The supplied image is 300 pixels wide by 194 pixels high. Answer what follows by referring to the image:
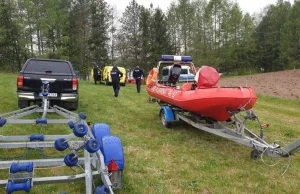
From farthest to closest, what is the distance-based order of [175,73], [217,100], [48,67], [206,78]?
[175,73], [48,67], [206,78], [217,100]

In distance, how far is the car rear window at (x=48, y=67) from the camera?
28.2ft

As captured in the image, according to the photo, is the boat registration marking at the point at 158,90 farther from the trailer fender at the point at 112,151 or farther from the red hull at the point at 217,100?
the trailer fender at the point at 112,151

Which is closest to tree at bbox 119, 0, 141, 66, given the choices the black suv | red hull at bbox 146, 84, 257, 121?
the black suv

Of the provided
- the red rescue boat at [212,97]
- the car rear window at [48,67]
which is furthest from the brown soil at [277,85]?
the car rear window at [48,67]

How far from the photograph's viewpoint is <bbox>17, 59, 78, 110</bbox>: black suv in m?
7.96

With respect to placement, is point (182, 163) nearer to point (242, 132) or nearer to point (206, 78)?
point (242, 132)

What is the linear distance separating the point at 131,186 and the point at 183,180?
885 mm

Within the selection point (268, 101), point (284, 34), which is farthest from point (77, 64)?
point (284, 34)

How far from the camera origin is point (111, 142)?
3.74m

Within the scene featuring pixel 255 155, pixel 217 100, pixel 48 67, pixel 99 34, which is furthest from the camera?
pixel 99 34

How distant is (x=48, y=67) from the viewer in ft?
29.1

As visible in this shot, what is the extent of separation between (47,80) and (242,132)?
230 inches

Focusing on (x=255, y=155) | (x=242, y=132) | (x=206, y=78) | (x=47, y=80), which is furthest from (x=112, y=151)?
(x=47, y=80)

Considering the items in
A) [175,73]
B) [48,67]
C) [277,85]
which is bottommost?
[277,85]
